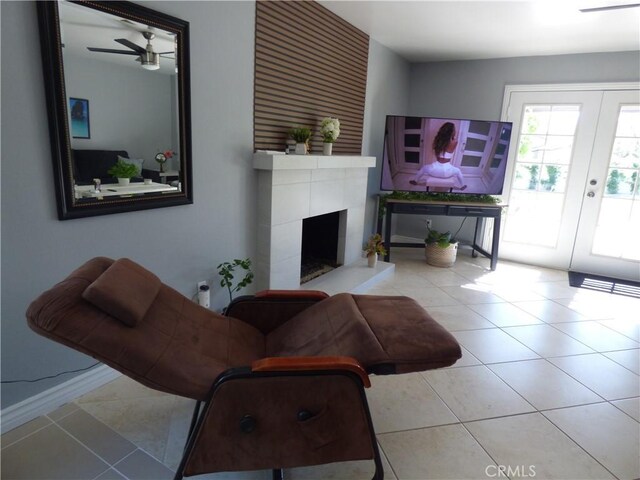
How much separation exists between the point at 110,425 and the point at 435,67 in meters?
4.97

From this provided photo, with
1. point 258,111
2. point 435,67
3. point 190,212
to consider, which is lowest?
point 190,212

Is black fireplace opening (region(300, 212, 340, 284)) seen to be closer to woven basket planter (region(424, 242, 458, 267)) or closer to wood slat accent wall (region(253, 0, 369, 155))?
wood slat accent wall (region(253, 0, 369, 155))

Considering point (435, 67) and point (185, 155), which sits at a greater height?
point (435, 67)

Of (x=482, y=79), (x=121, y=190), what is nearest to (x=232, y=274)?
(x=121, y=190)

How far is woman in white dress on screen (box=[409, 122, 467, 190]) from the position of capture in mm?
4219

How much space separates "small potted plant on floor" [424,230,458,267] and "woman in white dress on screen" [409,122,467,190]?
60 centimetres

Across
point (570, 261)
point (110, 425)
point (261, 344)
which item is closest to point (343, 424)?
point (261, 344)

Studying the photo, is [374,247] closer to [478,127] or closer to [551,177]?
[478,127]

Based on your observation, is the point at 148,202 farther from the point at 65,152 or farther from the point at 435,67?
the point at 435,67

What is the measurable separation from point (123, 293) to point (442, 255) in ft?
12.3

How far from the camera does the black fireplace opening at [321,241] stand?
4008mm

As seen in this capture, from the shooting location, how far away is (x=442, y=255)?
4473mm

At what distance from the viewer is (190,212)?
2385 millimetres

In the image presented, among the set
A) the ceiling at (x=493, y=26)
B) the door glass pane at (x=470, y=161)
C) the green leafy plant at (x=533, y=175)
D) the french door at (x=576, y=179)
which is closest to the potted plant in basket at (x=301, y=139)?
the ceiling at (x=493, y=26)
